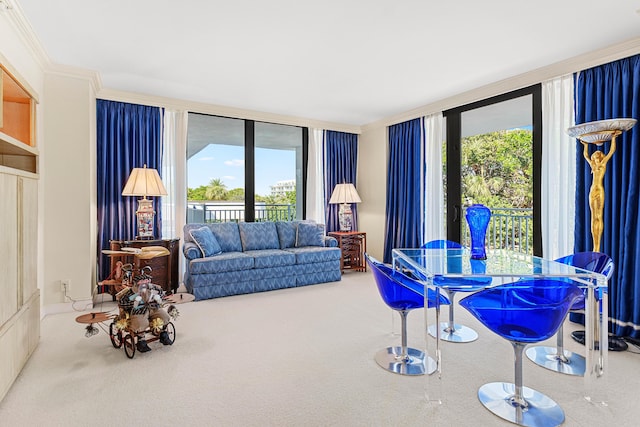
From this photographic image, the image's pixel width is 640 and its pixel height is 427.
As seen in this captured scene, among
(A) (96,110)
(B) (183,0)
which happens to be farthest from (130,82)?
(B) (183,0)

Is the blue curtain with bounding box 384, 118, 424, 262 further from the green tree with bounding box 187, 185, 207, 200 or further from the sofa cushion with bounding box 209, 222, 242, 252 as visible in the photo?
the green tree with bounding box 187, 185, 207, 200

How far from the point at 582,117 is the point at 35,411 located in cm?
464

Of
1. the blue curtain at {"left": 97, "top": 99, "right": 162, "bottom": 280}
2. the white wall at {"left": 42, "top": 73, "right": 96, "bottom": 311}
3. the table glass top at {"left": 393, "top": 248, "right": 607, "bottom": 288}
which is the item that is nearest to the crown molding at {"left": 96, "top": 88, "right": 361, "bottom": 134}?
the blue curtain at {"left": 97, "top": 99, "right": 162, "bottom": 280}

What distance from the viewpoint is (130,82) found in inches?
158

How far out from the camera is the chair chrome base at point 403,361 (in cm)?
235

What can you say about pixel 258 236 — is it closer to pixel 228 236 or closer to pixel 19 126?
pixel 228 236

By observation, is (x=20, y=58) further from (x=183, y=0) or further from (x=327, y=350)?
(x=327, y=350)

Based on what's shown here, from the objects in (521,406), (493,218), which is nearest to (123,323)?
(521,406)

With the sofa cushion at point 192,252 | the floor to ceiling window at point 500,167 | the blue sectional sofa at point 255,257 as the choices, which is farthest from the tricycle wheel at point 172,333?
the floor to ceiling window at point 500,167

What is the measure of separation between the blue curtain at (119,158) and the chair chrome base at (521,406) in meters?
4.08

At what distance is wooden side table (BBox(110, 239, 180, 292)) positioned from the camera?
13.2ft

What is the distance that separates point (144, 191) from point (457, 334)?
3584 millimetres

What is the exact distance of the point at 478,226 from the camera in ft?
8.45

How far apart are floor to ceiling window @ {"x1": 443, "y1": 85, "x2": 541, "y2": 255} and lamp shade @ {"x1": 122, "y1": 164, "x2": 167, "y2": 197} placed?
3.74 metres
